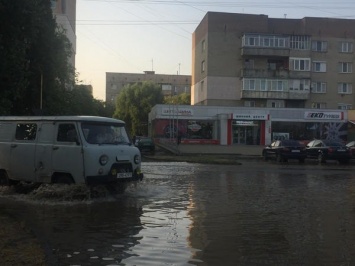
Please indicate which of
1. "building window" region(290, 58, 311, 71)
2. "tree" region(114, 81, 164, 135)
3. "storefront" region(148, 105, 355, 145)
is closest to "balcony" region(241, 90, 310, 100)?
"building window" region(290, 58, 311, 71)

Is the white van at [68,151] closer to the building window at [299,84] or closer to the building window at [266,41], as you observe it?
the building window at [266,41]

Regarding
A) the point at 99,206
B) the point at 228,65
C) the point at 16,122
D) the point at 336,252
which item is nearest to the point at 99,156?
the point at 99,206

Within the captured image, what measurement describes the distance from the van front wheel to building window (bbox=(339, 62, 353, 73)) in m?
61.8

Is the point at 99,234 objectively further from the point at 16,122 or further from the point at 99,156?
the point at 16,122

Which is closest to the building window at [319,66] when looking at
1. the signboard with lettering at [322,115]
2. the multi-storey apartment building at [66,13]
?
the signboard with lettering at [322,115]

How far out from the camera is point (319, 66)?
66.4 m

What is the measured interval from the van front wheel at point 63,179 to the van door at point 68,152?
15cm

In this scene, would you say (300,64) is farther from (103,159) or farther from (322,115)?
(103,159)

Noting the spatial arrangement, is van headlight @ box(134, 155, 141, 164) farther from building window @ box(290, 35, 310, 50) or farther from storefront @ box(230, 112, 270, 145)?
building window @ box(290, 35, 310, 50)

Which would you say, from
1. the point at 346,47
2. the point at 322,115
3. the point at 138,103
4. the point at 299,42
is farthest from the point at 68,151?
the point at 138,103

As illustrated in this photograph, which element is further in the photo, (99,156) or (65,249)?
(99,156)

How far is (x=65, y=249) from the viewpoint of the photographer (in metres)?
6.60

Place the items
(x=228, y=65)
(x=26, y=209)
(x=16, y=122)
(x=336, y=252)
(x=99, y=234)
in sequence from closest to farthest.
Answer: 1. (x=336, y=252)
2. (x=99, y=234)
3. (x=26, y=209)
4. (x=16, y=122)
5. (x=228, y=65)

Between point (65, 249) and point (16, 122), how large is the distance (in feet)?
22.9
